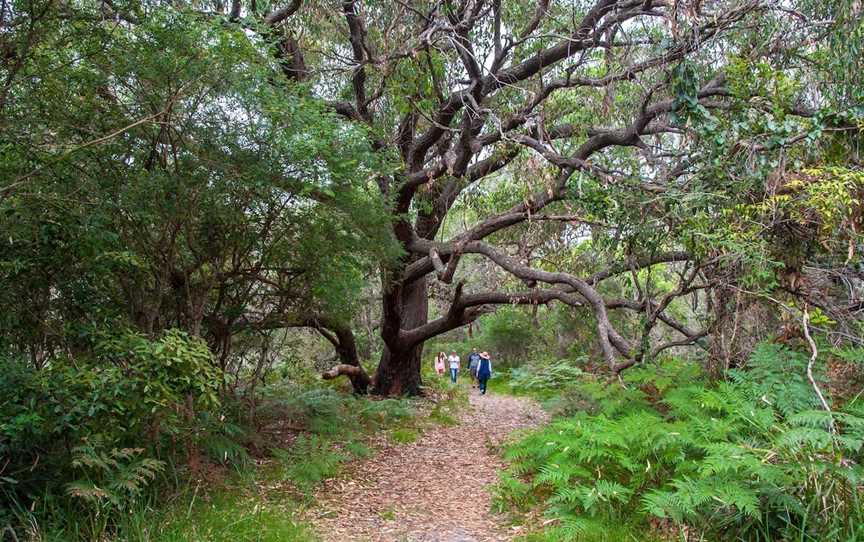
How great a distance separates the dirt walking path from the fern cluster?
1.69ft

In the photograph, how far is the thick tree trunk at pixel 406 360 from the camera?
1249 centimetres

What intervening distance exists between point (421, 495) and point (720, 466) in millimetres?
3536

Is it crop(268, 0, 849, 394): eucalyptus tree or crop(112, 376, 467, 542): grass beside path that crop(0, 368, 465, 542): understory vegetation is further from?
crop(268, 0, 849, 394): eucalyptus tree

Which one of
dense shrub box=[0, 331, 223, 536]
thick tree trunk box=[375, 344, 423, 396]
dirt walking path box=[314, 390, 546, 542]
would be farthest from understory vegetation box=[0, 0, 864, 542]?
thick tree trunk box=[375, 344, 423, 396]

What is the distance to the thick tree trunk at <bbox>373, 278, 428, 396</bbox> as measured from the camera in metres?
12.5

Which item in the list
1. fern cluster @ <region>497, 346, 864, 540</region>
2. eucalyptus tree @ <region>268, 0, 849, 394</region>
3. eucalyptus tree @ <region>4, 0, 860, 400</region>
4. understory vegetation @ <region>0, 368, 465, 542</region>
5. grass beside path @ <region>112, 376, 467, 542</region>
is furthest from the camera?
eucalyptus tree @ <region>268, 0, 849, 394</region>

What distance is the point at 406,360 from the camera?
41.4ft

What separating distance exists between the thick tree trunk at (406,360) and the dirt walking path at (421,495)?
2.72 metres

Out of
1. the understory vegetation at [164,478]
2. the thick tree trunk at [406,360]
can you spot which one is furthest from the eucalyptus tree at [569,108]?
the understory vegetation at [164,478]

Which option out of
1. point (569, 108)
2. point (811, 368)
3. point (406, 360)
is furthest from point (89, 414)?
point (406, 360)

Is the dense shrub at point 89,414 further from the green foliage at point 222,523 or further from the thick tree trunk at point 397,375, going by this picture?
the thick tree trunk at point 397,375

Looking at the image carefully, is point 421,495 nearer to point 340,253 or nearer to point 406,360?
point 340,253

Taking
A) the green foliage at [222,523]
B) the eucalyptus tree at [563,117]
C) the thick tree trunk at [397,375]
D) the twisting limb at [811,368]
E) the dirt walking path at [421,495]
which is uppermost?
the eucalyptus tree at [563,117]

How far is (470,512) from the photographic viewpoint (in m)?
5.99
